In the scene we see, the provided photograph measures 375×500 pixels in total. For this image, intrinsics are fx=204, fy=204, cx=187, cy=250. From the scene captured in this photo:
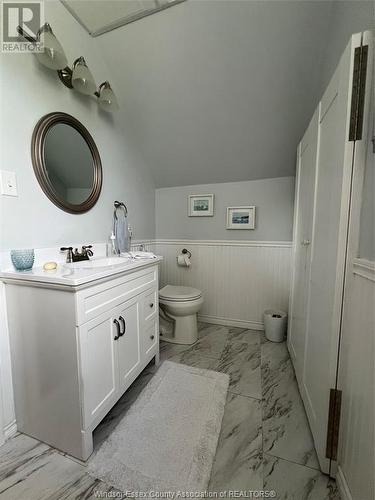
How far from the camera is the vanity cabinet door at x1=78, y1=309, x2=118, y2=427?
3.05 feet

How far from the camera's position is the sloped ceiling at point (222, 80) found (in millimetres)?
1312

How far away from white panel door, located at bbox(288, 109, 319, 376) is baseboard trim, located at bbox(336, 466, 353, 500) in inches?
19.6

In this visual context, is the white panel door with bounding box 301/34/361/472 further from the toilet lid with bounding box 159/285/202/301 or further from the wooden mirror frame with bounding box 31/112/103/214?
the wooden mirror frame with bounding box 31/112/103/214

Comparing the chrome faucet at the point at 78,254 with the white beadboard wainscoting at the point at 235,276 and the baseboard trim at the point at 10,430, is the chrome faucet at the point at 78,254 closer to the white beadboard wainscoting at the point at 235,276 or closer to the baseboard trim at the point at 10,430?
the baseboard trim at the point at 10,430

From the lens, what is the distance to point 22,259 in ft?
3.36

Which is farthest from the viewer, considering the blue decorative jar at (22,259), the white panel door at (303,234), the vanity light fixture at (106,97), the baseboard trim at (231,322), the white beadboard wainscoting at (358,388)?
the baseboard trim at (231,322)

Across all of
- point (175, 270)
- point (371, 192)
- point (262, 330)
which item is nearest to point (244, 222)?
point (175, 270)

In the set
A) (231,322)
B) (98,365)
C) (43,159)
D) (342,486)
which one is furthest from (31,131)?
(231,322)

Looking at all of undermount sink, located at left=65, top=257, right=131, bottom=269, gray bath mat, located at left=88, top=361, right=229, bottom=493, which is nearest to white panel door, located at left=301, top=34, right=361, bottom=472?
gray bath mat, located at left=88, top=361, right=229, bottom=493

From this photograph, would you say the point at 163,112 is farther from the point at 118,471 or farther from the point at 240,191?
the point at 118,471

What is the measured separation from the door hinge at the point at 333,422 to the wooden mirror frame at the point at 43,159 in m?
1.75

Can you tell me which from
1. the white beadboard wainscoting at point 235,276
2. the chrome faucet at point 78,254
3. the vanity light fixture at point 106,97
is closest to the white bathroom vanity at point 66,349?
the chrome faucet at point 78,254

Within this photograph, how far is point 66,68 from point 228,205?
1.73m

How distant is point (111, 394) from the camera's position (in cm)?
111
